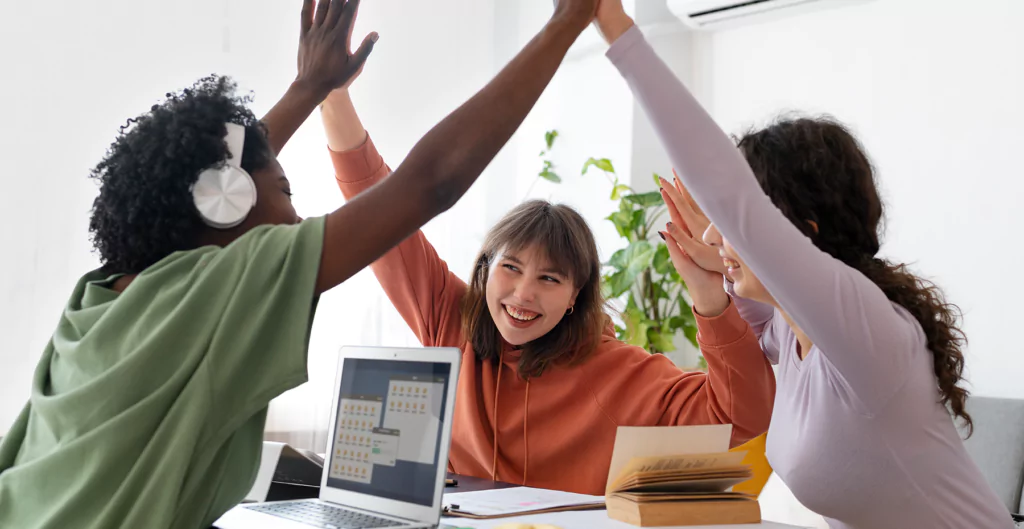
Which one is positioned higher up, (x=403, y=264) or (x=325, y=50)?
(x=325, y=50)

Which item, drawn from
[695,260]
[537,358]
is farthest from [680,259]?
[537,358]

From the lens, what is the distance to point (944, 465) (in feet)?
3.81

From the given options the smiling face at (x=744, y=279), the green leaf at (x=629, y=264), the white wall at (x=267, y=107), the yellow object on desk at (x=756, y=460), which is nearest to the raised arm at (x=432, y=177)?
the smiling face at (x=744, y=279)

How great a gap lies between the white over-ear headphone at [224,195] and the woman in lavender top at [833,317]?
1.57 feet

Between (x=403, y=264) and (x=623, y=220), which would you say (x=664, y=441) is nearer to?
(x=403, y=264)

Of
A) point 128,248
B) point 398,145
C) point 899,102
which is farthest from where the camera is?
point 398,145

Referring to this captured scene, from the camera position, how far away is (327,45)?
146cm

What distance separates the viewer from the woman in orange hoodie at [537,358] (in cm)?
178

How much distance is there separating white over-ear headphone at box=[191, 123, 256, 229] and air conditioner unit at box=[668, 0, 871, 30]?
328 cm

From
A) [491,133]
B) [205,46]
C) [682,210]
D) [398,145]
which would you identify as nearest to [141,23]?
[205,46]

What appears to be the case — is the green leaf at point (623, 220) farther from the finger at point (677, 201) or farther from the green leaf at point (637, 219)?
the finger at point (677, 201)

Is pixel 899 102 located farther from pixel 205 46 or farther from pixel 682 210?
pixel 205 46

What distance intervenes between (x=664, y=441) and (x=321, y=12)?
2.95 ft

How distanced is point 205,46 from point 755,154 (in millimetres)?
2648
